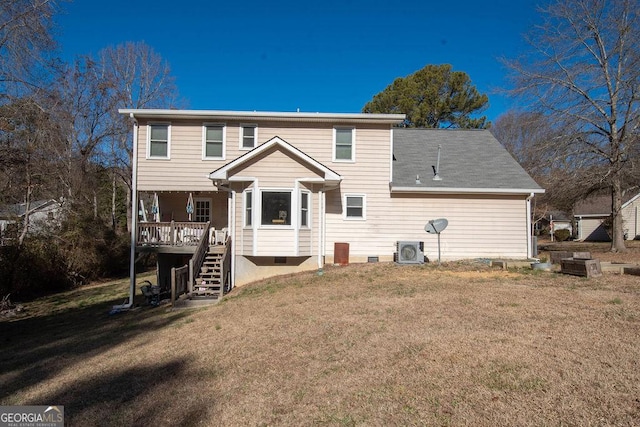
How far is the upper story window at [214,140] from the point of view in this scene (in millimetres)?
15070

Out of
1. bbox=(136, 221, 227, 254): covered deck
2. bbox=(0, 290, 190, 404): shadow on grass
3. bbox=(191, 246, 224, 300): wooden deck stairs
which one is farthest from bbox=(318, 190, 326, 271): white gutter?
bbox=(0, 290, 190, 404): shadow on grass

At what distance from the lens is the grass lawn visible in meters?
4.13

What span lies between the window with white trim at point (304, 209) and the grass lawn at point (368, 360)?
11.9 feet

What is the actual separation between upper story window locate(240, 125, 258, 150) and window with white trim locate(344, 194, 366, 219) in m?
3.98

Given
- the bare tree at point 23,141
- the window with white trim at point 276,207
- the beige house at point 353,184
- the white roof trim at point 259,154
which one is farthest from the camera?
the beige house at point 353,184

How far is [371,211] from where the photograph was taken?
15.2m

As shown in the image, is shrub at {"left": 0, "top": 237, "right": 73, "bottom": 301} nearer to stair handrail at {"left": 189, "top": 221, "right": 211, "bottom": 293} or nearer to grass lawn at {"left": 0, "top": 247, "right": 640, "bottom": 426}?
grass lawn at {"left": 0, "top": 247, "right": 640, "bottom": 426}

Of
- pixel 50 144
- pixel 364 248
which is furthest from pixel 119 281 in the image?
pixel 364 248

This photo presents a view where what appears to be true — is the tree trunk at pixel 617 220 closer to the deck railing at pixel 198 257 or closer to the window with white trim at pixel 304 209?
the window with white trim at pixel 304 209

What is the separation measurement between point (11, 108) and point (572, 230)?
43.6 m

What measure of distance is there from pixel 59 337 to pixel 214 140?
7.95 m

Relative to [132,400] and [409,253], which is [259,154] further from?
[132,400]

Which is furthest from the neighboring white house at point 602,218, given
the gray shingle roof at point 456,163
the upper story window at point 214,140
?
the upper story window at point 214,140

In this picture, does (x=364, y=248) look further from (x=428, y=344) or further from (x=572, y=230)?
(x=572, y=230)
